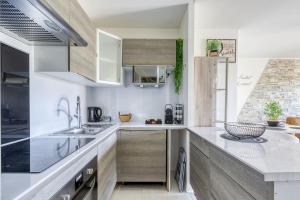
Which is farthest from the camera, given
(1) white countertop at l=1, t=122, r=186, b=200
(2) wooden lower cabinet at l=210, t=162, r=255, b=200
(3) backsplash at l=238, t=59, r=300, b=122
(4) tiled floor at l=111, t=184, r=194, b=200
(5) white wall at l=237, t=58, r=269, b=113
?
(5) white wall at l=237, t=58, r=269, b=113

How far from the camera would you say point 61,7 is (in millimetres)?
1534

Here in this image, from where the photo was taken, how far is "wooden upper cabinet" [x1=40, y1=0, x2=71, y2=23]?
1.37 m

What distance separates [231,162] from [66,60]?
1462 mm

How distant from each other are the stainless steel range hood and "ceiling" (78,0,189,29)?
135cm

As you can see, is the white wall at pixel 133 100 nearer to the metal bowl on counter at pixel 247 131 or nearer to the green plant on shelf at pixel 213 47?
the green plant on shelf at pixel 213 47

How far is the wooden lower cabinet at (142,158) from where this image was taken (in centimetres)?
276

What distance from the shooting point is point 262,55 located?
5.80m

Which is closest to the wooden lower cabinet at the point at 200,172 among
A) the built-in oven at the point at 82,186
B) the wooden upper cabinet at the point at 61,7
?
the built-in oven at the point at 82,186

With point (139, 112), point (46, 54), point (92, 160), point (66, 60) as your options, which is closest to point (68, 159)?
point (92, 160)

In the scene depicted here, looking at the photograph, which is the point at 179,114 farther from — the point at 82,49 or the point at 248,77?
the point at 248,77

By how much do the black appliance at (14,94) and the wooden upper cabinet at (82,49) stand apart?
1.29ft

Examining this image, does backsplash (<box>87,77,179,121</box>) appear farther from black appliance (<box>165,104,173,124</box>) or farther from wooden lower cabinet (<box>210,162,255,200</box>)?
wooden lower cabinet (<box>210,162,255,200</box>)

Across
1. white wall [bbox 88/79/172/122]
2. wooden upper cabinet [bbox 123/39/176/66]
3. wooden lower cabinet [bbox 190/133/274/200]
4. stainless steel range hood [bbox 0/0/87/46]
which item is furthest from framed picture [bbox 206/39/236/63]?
stainless steel range hood [bbox 0/0/87/46]

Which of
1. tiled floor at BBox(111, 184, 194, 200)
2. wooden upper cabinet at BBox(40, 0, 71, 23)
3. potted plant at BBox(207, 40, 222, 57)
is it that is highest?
potted plant at BBox(207, 40, 222, 57)
